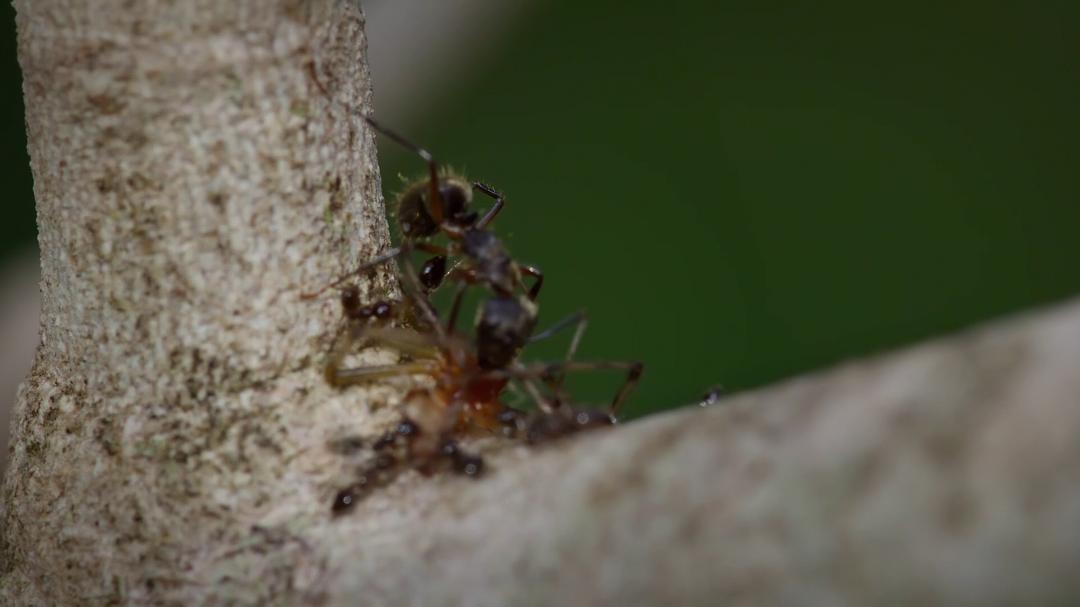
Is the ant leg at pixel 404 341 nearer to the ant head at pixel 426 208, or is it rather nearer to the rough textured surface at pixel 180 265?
the rough textured surface at pixel 180 265

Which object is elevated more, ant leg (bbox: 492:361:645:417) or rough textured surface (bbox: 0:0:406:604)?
rough textured surface (bbox: 0:0:406:604)

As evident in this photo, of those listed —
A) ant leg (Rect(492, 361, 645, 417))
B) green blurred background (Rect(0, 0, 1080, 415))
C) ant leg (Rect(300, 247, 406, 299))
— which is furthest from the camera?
green blurred background (Rect(0, 0, 1080, 415))

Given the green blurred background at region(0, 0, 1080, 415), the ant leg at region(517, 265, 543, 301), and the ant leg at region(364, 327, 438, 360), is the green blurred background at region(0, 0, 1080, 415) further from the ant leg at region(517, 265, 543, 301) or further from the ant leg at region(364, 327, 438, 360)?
the ant leg at region(364, 327, 438, 360)

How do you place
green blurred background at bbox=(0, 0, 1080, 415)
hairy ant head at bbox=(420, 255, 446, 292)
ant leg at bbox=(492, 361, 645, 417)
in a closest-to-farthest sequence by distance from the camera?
ant leg at bbox=(492, 361, 645, 417) → hairy ant head at bbox=(420, 255, 446, 292) → green blurred background at bbox=(0, 0, 1080, 415)

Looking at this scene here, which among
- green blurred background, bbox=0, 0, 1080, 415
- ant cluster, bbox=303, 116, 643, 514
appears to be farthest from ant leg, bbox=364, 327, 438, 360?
Result: green blurred background, bbox=0, 0, 1080, 415

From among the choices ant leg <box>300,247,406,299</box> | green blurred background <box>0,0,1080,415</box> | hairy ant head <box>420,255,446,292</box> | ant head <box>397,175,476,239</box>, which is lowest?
green blurred background <box>0,0,1080,415</box>

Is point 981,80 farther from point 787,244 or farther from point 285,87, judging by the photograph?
point 285,87

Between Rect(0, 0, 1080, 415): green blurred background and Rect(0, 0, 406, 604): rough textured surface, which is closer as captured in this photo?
Rect(0, 0, 406, 604): rough textured surface
